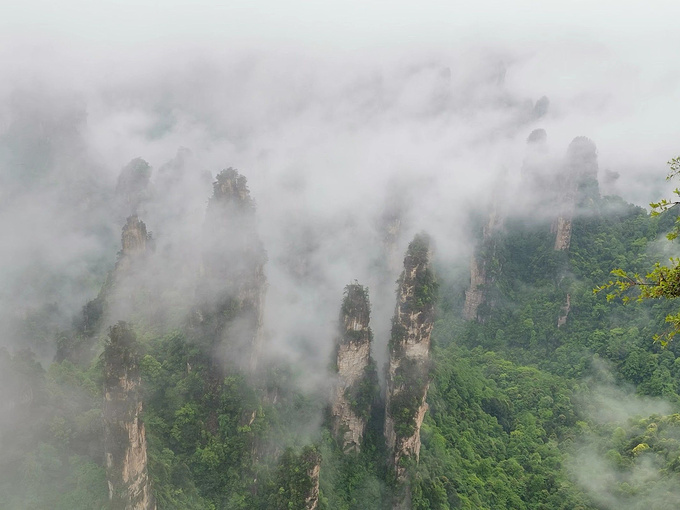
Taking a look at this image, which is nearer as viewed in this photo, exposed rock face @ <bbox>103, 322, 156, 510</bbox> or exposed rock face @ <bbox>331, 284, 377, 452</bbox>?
exposed rock face @ <bbox>103, 322, 156, 510</bbox>

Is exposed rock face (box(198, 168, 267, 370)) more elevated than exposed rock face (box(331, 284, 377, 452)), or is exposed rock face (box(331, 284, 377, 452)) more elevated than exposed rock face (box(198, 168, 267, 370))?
exposed rock face (box(198, 168, 267, 370))

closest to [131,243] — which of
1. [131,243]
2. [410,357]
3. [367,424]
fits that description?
[131,243]

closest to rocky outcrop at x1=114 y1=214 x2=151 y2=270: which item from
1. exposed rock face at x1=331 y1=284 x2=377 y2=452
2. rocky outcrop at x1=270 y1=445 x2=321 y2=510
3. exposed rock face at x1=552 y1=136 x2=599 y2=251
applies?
exposed rock face at x1=331 y1=284 x2=377 y2=452

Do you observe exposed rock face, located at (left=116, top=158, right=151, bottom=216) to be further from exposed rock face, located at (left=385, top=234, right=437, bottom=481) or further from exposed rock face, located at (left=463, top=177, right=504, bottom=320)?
exposed rock face, located at (left=463, top=177, right=504, bottom=320)

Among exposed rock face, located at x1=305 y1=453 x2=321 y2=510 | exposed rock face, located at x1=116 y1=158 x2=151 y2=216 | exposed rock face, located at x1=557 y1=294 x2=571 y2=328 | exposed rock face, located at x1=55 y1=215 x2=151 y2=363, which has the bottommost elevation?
exposed rock face, located at x1=557 y1=294 x2=571 y2=328

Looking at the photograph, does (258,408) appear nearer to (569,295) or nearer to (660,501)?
(660,501)

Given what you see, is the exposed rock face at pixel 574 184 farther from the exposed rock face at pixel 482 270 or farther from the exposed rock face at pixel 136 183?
the exposed rock face at pixel 136 183

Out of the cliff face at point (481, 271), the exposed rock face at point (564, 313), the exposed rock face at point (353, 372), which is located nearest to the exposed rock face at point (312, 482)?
the exposed rock face at point (353, 372)

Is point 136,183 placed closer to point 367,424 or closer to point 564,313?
point 367,424
